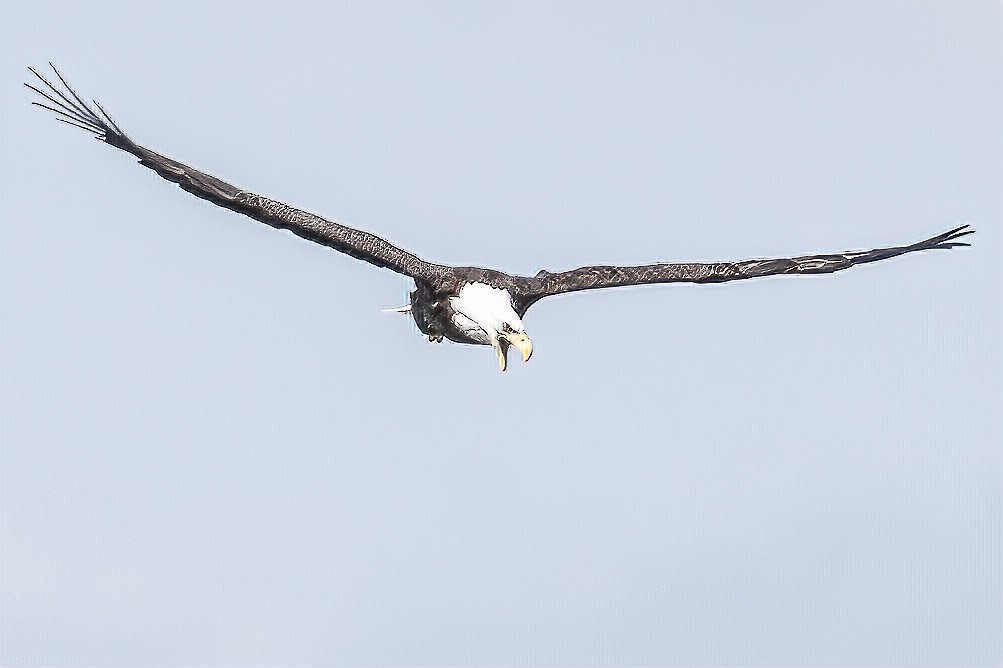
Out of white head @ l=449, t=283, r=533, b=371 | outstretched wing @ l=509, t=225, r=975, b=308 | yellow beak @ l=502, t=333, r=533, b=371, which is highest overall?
outstretched wing @ l=509, t=225, r=975, b=308

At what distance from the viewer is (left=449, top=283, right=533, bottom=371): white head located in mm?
34000

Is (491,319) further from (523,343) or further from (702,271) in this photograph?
(702,271)

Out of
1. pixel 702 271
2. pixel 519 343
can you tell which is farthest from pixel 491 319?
pixel 702 271

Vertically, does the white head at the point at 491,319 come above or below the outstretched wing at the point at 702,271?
below

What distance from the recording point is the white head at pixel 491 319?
3400 centimetres

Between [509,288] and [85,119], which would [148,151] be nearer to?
[85,119]

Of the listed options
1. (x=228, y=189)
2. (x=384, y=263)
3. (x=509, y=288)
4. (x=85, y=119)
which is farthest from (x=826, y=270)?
(x=85, y=119)

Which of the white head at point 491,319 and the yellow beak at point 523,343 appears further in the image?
the white head at point 491,319

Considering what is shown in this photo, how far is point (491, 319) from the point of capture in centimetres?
3419

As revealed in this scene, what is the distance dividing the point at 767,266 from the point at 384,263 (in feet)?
23.8

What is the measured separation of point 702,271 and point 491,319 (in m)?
4.13

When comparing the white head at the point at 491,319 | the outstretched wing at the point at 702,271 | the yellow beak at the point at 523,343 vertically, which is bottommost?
the yellow beak at the point at 523,343

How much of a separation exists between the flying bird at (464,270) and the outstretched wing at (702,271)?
2 centimetres

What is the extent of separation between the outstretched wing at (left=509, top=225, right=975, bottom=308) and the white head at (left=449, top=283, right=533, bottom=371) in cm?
62
